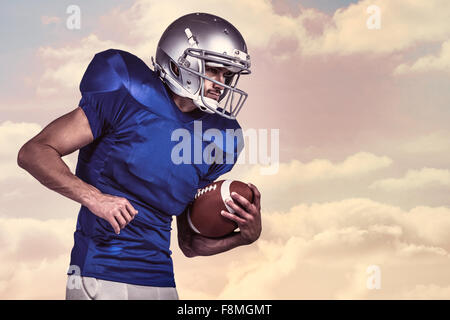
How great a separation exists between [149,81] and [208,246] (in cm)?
69

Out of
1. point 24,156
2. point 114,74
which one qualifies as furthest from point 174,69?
point 24,156

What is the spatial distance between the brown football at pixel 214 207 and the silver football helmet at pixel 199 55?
0.83 feet

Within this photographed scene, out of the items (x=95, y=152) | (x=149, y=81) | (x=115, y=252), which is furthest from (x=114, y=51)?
(x=115, y=252)

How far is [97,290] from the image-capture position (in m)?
2.18

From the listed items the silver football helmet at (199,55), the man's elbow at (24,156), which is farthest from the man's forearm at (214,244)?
the man's elbow at (24,156)

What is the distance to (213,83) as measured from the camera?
2344mm

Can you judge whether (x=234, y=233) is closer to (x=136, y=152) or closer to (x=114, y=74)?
(x=136, y=152)

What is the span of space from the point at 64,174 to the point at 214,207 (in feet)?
1.85

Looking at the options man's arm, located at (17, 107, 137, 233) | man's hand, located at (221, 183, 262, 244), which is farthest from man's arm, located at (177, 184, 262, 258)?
man's arm, located at (17, 107, 137, 233)

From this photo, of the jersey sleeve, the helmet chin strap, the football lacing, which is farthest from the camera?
the football lacing

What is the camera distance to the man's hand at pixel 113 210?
6.68ft

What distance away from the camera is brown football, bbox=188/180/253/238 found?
237 cm

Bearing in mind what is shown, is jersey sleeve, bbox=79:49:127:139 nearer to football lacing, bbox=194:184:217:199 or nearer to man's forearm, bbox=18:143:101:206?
man's forearm, bbox=18:143:101:206

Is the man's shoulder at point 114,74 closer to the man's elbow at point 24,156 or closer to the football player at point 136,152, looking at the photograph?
the football player at point 136,152
